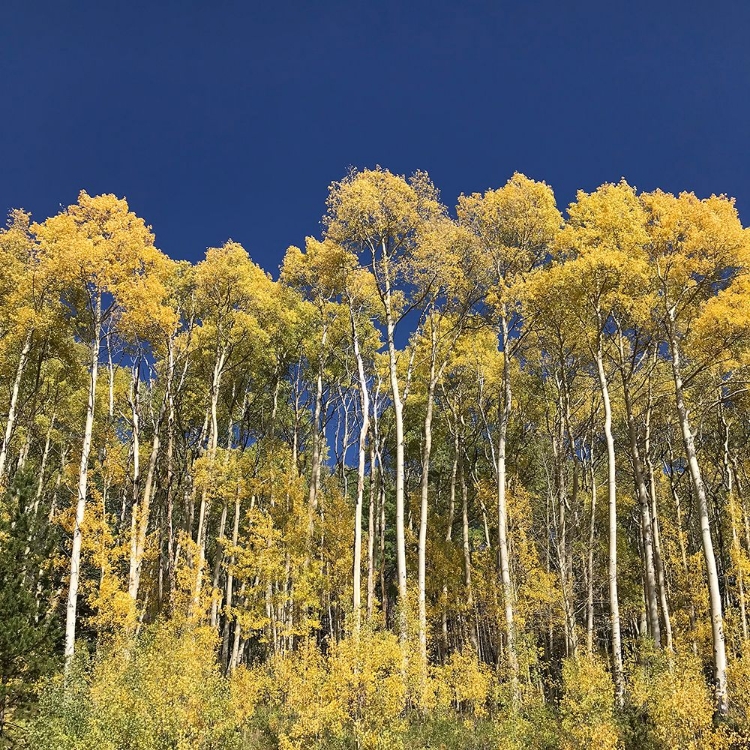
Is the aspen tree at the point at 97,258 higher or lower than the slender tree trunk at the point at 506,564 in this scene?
higher

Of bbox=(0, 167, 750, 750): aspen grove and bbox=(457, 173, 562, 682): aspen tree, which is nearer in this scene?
bbox=(0, 167, 750, 750): aspen grove

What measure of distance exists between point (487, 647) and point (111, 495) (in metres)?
23.6

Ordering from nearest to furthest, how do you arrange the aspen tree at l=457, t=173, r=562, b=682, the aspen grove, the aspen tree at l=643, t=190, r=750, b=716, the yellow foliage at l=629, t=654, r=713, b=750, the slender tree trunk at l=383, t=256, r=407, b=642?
1. the yellow foliage at l=629, t=654, r=713, b=750
2. the aspen grove
3. the aspen tree at l=643, t=190, r=750, b=716
4. the slender tree trunk at l=383, t=256, r=407, b=642
5. the aspen tree at l=457, t=173, r=562, b=682

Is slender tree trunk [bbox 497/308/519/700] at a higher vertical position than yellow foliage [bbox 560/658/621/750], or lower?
higher

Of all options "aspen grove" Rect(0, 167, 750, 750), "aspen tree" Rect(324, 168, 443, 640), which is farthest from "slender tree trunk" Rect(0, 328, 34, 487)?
"aspen tree" Rect(324, 168, 443, 640)

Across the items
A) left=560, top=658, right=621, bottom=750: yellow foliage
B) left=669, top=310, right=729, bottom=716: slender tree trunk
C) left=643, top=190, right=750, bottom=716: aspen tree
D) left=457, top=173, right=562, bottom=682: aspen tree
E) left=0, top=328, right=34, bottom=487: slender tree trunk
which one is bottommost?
left=560, top=658, right=621, bottom=750: yellow foliage

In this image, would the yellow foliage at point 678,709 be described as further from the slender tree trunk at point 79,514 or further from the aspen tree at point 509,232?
the slender tree trunk at point 79,514

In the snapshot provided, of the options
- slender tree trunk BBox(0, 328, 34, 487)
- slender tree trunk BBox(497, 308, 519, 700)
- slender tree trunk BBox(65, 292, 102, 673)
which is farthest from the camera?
slender tree trunk BBox(0, 328, 34, 487)

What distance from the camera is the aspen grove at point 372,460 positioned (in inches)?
384

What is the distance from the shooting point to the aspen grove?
32.0 feet

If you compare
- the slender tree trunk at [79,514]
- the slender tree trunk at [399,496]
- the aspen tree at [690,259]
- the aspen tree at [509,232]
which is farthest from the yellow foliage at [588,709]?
the slender tree trunk at [79,514]

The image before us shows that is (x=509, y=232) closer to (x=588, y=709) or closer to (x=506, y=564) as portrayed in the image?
(x=506, y=564)

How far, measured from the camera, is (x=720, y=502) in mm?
26531

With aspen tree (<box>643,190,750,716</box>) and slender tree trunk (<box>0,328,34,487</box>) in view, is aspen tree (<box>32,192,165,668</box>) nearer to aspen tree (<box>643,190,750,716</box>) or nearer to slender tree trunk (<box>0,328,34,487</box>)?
slender tree trunk (<box>0,328,34,487</box>)
